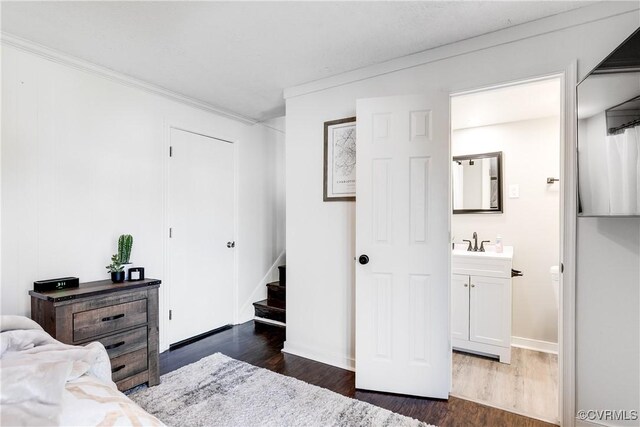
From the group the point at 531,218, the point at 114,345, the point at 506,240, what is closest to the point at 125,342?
the point at 114,345

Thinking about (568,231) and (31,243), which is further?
(31,243)

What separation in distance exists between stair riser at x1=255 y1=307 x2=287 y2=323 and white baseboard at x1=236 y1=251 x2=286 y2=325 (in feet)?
0.38

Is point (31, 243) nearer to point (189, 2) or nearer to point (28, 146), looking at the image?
point (28, 146)

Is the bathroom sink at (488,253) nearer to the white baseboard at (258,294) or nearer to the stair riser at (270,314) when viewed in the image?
the stair riser at (270,314)

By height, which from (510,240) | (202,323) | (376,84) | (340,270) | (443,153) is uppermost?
(376,84)

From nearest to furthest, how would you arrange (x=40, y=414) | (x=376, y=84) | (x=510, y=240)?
(x=40, y=414)
(x=376, y=84)
(x=510, y=240)

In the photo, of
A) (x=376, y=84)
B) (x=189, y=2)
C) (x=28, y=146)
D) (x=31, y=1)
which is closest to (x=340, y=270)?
(x=376, y=84)

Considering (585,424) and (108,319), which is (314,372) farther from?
Answer: (585,424)

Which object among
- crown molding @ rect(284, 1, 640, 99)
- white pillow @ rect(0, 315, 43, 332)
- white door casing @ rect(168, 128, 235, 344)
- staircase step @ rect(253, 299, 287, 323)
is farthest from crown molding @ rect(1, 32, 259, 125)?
staircase step @ rect(253, 299, 287, 323)

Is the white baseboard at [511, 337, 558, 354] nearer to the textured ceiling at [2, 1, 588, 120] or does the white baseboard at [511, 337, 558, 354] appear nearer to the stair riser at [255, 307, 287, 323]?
the stair riser at [255, 307, 287, 323]

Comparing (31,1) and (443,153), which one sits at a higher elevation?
(31,1)

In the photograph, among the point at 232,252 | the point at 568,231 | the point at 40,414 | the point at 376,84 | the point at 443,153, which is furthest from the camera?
the point at 232,252

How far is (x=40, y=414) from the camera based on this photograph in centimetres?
78

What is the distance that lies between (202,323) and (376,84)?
9.23 ft
